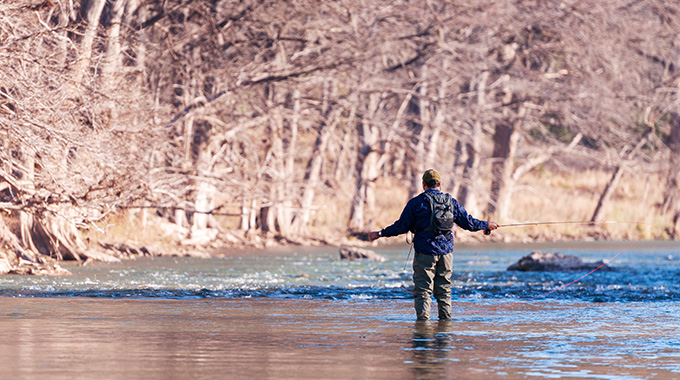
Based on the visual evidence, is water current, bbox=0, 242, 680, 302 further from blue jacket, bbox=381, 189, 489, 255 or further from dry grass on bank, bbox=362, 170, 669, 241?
dry grass on bank, bbox=362, 170, 669, 241

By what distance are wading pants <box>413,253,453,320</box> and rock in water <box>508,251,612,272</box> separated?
1026 cm

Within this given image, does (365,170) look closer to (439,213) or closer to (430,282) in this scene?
(430,282)

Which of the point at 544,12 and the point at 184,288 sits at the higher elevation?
the point at 544,12

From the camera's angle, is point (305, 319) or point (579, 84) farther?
point (579, 84)

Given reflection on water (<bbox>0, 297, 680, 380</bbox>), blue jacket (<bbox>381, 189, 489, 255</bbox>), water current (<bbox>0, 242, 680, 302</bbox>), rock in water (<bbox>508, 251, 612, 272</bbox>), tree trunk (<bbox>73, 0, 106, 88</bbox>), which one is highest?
tree trunk (<bbox>73, 0, 106, 88</bbox>)

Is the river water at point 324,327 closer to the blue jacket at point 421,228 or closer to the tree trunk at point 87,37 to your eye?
the blue jacket at point 421,228

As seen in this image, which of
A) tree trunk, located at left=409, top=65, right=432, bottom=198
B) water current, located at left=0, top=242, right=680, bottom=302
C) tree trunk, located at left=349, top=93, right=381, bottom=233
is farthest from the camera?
tree trunk, located at left=349, top=93, right=381, bottom=233

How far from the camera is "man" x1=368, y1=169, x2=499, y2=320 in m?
11.4

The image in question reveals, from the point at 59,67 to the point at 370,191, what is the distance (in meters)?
20.0

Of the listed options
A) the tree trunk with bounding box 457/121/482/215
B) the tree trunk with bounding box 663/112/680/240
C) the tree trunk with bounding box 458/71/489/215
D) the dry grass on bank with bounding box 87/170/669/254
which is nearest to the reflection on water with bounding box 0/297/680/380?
the dry grass on bank with bounding box 87/170/669/254

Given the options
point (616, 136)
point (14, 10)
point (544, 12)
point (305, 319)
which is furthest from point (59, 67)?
point (616, 136)

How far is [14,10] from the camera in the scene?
17891 mm

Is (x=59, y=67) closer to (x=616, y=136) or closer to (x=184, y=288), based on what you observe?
(x=184, y=288)

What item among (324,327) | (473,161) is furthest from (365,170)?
(324,327)
